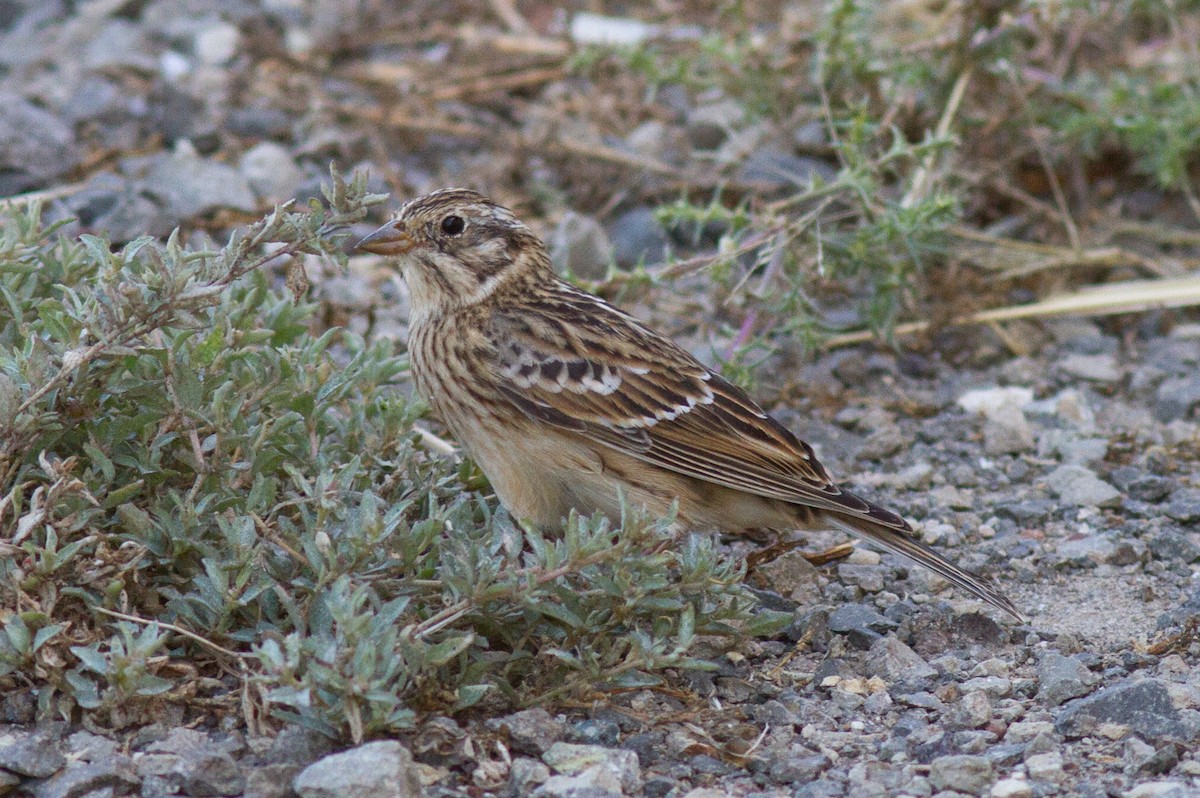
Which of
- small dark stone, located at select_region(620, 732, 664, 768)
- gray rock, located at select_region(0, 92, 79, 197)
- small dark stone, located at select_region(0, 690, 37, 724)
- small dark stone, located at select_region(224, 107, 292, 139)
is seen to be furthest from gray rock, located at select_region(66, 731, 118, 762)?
small dark stone, located at select_region(224, 107, 292, 139)

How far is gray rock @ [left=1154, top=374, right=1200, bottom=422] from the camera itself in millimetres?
6230

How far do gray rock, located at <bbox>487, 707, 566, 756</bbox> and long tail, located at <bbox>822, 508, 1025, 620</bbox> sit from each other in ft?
4.04

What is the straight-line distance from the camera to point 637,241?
742 cm

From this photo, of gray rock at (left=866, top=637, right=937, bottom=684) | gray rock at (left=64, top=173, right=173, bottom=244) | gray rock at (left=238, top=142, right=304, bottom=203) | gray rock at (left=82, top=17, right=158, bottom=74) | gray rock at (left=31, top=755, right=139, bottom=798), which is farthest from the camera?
gray rock at (left=82, top=17, right=158, bottom=74)

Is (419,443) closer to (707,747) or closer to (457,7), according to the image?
(707,747)

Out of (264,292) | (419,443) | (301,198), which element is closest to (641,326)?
(419,443)

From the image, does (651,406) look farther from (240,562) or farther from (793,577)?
(240,562)

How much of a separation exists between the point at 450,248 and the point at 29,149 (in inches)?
130

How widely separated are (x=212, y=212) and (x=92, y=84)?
1.97 metres

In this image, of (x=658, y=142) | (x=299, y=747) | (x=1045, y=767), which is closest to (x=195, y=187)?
(x=658, y=142)

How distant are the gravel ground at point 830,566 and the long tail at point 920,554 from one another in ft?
0.45

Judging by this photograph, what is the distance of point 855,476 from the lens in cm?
586

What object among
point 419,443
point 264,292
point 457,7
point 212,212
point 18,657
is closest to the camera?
point 18,657

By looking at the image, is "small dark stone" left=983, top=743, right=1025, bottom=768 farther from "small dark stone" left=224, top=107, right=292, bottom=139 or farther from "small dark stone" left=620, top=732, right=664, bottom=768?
"small dark stone" left=224, top=107, right=292, bottom=139
